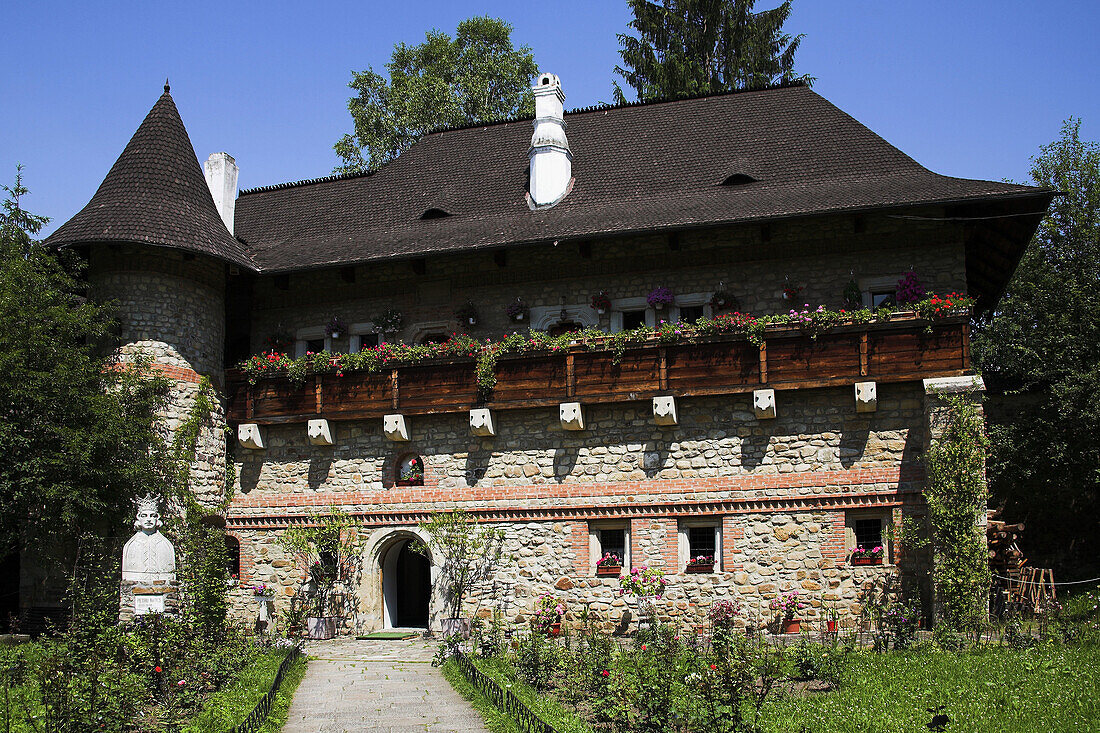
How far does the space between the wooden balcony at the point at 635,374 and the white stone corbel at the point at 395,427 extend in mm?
156

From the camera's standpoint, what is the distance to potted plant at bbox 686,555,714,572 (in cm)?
1591

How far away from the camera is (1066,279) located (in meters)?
21.4

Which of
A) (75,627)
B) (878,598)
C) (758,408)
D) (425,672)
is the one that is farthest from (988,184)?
(75,627)

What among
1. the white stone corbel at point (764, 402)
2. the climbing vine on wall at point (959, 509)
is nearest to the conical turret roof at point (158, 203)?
the white stone corbel at point (764, 402)

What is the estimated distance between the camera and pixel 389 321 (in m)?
18.8

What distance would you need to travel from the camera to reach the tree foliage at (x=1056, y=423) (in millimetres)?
18969

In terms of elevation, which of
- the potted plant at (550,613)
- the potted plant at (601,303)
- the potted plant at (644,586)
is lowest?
the potted plant at (550,613)

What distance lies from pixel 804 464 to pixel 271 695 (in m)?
8.66

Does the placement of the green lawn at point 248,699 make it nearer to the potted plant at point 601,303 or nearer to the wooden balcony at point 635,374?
the wooden balcony at point 635,374

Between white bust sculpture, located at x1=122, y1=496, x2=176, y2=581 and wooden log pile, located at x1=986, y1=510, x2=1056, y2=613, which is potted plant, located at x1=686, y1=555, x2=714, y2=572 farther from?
white bust sculpture, located at x1=122, y1=496, x2=176, y2=581

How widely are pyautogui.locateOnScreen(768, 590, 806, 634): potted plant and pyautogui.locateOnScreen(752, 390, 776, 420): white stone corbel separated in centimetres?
262

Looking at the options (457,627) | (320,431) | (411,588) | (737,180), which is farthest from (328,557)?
(737,180)

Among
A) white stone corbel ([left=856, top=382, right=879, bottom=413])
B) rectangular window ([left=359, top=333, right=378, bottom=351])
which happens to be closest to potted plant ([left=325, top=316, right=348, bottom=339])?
rectangular window ([left=359, top=333, right=378, bottom=351])

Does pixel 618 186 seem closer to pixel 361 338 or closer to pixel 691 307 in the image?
pixel 691 307
